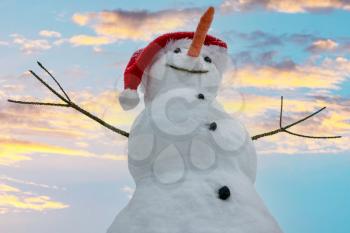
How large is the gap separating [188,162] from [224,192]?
327mm

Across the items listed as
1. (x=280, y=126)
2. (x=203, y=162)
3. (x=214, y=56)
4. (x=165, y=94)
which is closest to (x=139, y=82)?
(x=165, y=94)

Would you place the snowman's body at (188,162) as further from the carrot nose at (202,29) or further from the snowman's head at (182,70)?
the carrot nose at (202,29)

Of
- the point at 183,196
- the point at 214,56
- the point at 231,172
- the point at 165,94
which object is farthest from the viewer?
the point at 214,56

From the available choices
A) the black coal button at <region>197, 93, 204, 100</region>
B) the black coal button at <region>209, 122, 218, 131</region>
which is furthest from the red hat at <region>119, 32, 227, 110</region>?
the black coal button at <region>209, 122, 218, 131</region>

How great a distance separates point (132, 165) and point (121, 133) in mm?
374

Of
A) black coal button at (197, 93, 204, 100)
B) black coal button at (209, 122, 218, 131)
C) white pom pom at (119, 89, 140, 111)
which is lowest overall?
black coal button at (209, 122, 218, 131)

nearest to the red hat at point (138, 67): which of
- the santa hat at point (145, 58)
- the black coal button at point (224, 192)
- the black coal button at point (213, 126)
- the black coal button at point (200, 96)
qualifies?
the santa hat at point (145, 58)

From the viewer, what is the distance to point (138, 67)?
414 centimetres

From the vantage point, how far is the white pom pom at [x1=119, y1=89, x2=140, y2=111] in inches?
161

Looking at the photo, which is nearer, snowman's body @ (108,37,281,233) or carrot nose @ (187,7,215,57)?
snowman's body @ (108,37,281,233)

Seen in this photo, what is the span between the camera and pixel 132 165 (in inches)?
152

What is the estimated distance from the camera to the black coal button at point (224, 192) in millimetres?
3442

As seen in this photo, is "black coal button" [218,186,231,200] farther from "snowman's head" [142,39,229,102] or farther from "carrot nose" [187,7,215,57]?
"carrot nose" [187,7,215,57]

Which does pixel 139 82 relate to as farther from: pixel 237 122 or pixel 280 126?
pixel 280 126
